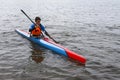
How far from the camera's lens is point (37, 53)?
10.3 m

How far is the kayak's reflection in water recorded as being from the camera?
9469mm

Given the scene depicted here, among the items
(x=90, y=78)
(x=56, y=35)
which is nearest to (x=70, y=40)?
(x=56, y=35)

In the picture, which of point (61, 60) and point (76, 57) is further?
point (61, 60)

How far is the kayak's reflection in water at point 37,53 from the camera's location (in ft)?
31.1

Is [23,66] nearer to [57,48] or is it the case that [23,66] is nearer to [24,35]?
[57,48]

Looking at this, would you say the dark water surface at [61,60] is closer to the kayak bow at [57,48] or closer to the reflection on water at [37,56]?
the reflection on water at [37,56]

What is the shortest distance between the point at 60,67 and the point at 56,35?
593 cm

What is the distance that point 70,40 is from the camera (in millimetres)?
12789

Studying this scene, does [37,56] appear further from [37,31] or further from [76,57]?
[37,31]

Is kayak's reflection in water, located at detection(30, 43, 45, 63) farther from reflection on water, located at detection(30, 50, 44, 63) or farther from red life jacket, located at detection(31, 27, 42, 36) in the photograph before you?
red life jacket, located at detection(31, 27, 42, 36)

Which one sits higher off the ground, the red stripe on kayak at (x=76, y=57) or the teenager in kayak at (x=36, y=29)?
the teenager in kayak at (x=36, y=29)

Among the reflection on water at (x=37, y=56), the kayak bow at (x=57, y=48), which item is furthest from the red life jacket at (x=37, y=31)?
the reflection on water at (x=37, y=56)

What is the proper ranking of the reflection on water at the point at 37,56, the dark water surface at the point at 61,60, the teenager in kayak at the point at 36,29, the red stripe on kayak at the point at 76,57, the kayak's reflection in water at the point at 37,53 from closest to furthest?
1. the dark water surface at the point at 61,60
2. the red stripe on kayak at the point at 76,57
3. the reflection on water at the point at 37,56
4. the kayak's reflection in water at the point at 37,53
5. the teenager in kayak at the point at 36,29

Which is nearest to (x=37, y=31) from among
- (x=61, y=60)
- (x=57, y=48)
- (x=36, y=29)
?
(x=36, y=29)
